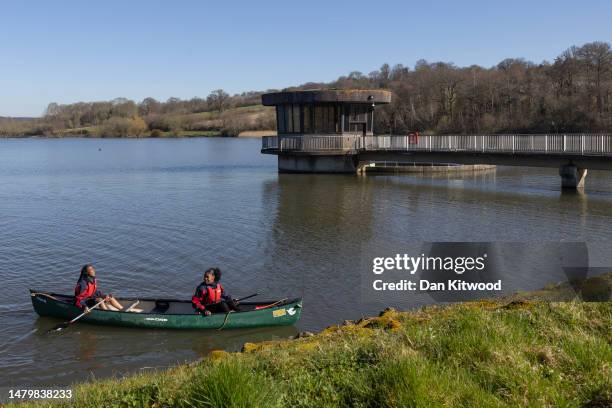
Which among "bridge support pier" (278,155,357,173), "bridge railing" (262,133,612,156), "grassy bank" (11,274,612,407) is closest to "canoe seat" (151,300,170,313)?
"grassy bank" (11,274,612,407)

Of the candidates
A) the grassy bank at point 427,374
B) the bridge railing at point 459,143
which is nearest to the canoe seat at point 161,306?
the grassy bank at point 427,374

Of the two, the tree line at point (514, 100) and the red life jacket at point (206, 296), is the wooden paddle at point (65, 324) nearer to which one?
the red life jacket at point (206, 296)

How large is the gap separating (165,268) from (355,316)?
281 inches

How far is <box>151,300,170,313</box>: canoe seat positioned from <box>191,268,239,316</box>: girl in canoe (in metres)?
0.76

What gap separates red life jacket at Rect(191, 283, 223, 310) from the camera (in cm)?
1419

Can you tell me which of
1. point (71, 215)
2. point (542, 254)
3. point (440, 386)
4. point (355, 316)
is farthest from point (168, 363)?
point (71, 215)

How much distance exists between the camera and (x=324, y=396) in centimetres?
622

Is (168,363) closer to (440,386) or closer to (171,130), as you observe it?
(440,386)

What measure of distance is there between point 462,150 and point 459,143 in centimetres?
77

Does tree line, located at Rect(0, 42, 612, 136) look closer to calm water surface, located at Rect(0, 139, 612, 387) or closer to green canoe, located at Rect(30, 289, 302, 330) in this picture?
calm water surface, located at Rect(0, 139, 612, 387)

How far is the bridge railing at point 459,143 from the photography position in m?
34.4

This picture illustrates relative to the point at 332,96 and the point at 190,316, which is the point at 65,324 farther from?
the point at 332,96

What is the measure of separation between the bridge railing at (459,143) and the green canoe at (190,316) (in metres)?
24.7

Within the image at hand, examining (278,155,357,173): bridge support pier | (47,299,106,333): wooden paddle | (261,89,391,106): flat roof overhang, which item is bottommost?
(47,299,106,333): wooden paddle
